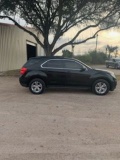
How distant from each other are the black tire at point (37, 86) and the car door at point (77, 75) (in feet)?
4.02

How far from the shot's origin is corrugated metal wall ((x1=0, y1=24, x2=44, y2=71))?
21156mm

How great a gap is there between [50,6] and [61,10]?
55.2 inches

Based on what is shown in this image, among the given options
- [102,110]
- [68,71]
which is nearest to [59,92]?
[68,71]

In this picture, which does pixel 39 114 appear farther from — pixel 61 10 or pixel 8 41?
pixel 8 41

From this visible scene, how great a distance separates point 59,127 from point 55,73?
5.10m

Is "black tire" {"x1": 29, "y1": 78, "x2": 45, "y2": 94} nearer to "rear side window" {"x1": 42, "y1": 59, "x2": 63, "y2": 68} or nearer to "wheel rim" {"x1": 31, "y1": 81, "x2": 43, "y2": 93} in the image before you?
Answer: "wheel rim" {"x1": 31, "y1": 81, "x2": 43, "y2": 93}

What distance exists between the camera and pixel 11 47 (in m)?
22.9

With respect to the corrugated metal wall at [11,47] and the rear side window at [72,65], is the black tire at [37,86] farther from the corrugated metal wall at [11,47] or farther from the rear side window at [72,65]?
the corrugated metal wall at [11,47]

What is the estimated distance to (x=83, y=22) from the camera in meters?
20.1

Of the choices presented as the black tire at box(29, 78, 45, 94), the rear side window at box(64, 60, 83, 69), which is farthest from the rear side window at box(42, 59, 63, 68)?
the black tire at box(29, 78, 45, 94)

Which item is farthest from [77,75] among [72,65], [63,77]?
[63,77]

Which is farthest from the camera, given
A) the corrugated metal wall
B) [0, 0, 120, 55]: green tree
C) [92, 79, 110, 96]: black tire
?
the corrugated metal wall

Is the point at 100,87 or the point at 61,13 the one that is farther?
the point at 61,13

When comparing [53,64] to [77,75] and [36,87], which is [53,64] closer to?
[77,75]
